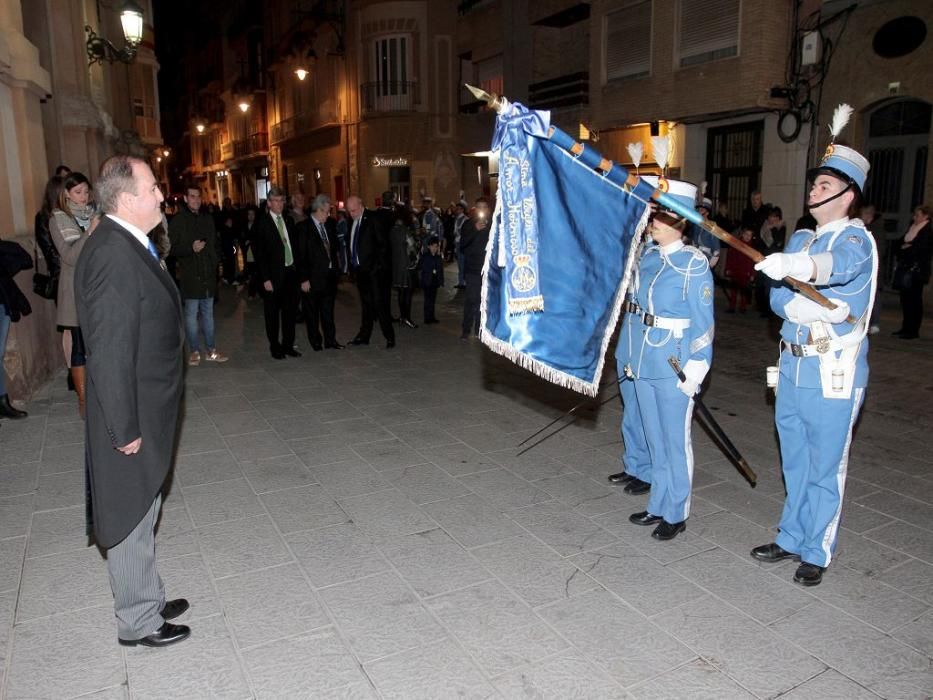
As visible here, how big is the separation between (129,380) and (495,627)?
6.61 ft

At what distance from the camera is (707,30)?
1631 centimetres

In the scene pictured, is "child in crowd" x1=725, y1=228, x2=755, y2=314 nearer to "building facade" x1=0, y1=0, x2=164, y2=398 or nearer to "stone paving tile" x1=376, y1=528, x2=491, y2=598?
"stone paving tile" x1=376, y1=528, x2=491, y2=598

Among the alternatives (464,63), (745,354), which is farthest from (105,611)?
(464,63)

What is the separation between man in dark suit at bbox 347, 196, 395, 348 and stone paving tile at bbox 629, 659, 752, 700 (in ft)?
24.5

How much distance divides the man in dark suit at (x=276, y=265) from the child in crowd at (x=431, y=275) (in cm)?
310

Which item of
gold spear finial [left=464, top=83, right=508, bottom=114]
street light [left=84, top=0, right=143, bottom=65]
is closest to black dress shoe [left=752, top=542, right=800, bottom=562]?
gold spear finial [left=464, top=83, right=508, bottom=114]

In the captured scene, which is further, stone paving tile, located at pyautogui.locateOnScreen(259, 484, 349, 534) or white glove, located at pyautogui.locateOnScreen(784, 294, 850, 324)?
stone paving tile, located at pyautogui.locateOnScreen(259, 484, 349, 534)

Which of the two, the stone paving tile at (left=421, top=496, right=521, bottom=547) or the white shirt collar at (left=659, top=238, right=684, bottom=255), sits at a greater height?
the white shirt collar at (left=659, top=238, right=684, bottom=255)

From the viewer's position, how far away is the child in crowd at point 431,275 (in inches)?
479

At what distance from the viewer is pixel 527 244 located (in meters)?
3.77

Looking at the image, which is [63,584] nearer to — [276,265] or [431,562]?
[431,562]

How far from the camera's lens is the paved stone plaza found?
311 cm

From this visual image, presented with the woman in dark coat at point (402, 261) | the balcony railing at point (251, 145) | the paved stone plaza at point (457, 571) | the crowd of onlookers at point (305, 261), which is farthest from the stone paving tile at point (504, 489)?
the balcony railing at point (251, 145)

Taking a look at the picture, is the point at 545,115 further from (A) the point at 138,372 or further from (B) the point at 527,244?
(A) the point at 138,372
